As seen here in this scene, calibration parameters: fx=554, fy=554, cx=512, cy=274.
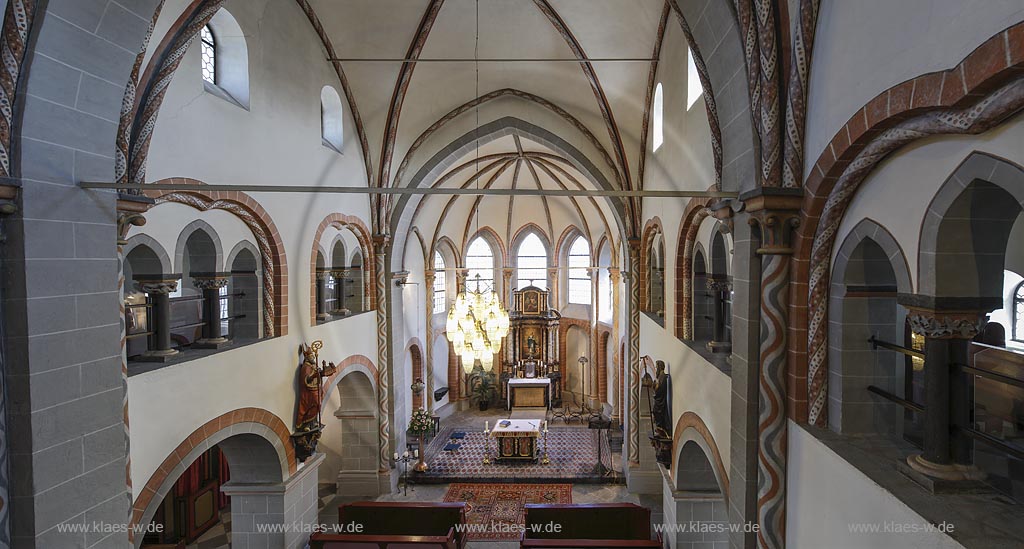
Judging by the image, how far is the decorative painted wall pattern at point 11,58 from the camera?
3.90 m

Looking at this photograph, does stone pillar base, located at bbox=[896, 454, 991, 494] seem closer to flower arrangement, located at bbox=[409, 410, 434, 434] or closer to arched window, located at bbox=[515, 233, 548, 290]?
flower arrangement, located at bbox=[409, 410, 434, 434]

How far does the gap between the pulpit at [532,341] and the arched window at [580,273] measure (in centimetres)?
126

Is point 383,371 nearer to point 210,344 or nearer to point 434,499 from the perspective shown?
point 434,499

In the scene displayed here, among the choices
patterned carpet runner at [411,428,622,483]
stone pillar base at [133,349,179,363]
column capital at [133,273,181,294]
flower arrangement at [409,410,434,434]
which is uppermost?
column capital at [133,273,181,294]

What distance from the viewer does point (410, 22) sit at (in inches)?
357

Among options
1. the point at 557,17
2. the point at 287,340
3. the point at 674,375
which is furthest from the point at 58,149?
the point at 674,375

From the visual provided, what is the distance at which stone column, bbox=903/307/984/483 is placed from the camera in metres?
3.06

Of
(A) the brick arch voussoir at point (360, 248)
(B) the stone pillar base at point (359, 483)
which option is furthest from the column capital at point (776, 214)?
(B) the stone pillar base at point (359, 483)

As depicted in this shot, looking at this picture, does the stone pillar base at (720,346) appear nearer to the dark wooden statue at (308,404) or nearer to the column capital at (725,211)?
the column capital at (725,211)

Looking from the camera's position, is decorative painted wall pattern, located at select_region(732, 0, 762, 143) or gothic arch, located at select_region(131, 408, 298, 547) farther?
gothic arch, located at select_region(131, 408, 298, 547)

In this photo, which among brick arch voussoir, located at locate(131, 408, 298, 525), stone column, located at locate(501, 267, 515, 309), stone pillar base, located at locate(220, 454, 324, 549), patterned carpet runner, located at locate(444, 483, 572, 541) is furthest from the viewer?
stone column, located at locate(501, 267, 515, 309)

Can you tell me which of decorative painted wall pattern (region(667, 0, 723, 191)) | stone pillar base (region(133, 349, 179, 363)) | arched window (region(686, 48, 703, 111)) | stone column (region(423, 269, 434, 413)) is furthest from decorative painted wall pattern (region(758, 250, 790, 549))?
stone column (region(423, 269, 434, 413))

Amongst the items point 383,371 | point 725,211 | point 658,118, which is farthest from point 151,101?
point 383,371

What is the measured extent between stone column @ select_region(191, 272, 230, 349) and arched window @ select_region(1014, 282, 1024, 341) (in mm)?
10217
